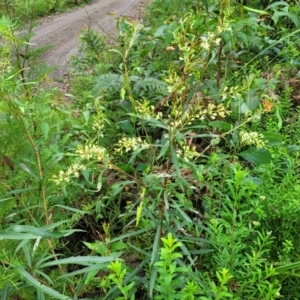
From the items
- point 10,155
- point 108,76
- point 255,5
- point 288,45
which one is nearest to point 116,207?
point 10,155

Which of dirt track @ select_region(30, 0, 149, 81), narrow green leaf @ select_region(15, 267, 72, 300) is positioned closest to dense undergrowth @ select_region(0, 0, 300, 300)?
narrow green leaf @ select_region(15, 267, 72, 300)

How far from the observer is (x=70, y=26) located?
11.4 meters

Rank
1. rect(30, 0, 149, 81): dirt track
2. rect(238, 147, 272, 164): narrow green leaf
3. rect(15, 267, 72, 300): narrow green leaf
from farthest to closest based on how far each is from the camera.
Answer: rect(30, 0, 149, 81): dirt track
rect(238, 147, 272, 164): narrow green leaf
rect(15, 267, 72, 300): narrow green leaf

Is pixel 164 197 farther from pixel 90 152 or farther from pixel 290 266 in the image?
pixel 290 266

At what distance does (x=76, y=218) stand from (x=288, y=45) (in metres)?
2.11

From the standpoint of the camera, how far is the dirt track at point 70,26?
357 inches

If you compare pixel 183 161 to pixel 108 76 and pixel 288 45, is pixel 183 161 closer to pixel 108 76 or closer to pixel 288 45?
pixel 108 76

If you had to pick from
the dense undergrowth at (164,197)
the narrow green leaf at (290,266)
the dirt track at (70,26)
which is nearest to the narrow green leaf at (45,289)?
the dense undergrowth at (164,197)

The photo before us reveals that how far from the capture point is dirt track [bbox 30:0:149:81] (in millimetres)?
9070

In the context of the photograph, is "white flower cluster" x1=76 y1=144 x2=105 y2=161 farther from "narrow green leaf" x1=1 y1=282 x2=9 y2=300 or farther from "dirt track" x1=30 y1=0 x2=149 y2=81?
"dirt track" x1=30 y1=0 x2=149 y2=81

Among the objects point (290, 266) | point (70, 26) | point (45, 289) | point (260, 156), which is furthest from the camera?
point (70, 26)

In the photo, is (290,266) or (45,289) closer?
(45,289)

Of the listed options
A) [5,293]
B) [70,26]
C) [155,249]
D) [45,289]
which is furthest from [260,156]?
[70,26]

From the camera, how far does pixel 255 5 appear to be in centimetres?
363
